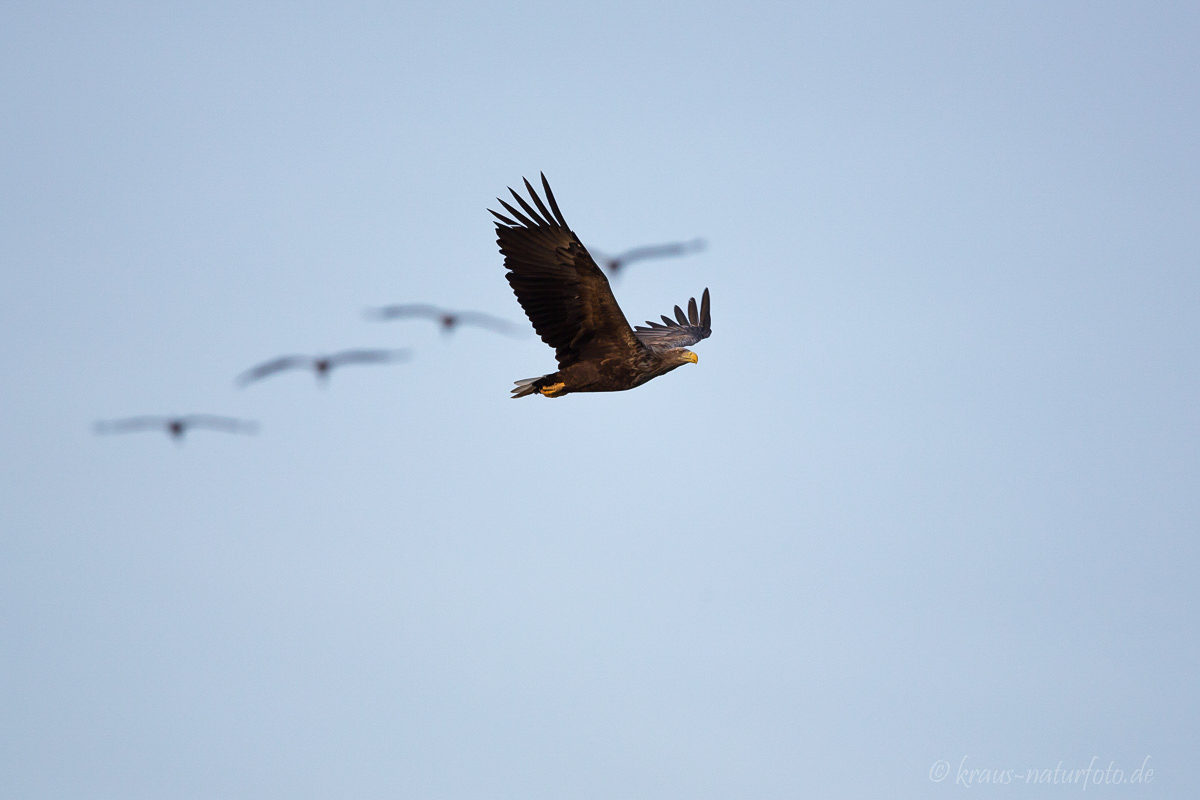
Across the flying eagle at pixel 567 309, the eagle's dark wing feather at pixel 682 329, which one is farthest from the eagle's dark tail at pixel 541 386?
the eagle's dark wing feather at pixel 682 329

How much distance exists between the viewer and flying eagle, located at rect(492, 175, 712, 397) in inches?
619

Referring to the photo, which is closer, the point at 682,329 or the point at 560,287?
the point at 560,287

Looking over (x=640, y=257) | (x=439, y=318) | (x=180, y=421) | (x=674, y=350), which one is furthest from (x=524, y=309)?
(x=180, y=421)

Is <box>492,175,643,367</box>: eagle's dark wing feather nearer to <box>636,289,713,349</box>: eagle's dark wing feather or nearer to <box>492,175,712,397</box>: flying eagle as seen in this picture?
<box>492,175,712,397</box>: flying eagle

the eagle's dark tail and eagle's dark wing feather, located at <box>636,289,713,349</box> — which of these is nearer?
Result: the eagle's dark tail

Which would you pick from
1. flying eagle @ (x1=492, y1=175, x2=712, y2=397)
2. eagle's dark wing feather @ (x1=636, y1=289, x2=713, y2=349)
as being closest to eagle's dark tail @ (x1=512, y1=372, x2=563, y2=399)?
flying eagle @ (x1=492, y1=175, x2=712, y2=397)

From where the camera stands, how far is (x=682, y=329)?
2134 centimetres

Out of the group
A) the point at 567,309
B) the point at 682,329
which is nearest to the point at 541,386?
the point at 567,309

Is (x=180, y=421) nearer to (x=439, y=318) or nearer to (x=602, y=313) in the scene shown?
(x=439, y=318)

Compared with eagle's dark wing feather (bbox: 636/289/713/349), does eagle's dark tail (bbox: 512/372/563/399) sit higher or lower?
lower

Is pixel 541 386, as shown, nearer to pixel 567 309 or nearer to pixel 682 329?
pixel 567 309

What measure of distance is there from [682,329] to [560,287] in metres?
5.64

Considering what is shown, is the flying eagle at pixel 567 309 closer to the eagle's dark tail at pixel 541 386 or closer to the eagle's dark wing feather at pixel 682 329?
the eagle's dark tail at pixel 541 386

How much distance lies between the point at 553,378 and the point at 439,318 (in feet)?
20.1
